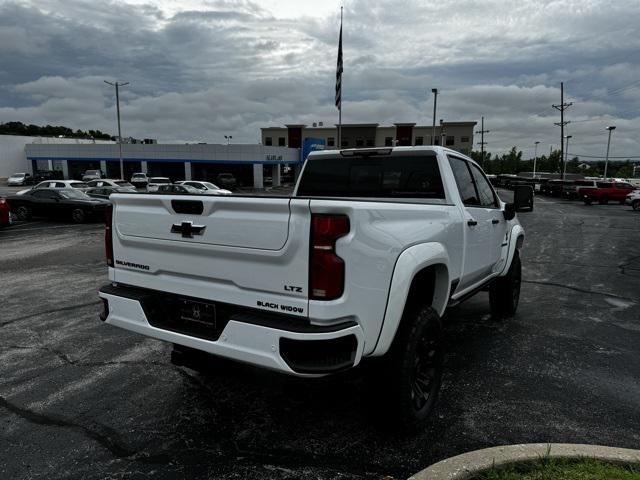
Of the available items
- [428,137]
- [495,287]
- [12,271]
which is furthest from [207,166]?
[495,287]

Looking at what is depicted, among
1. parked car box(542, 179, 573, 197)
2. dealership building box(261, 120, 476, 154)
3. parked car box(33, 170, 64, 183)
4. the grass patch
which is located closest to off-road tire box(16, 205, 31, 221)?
the grass patch

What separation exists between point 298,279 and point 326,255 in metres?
0.21

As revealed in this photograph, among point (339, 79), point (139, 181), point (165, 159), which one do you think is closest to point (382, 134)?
point (165, 159)

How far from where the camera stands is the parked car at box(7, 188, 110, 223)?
17.9 m

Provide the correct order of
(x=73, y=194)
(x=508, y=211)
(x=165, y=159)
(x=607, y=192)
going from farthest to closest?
(x=165, y=159), (x=607, y=192), (x=73, y=194), (x=508, y=211)

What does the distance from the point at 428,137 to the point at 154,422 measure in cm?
8452

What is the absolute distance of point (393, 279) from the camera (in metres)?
2.81

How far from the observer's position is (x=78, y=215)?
1794 cm

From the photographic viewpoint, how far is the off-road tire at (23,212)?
60.7 feet

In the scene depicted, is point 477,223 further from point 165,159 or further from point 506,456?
point 165,159

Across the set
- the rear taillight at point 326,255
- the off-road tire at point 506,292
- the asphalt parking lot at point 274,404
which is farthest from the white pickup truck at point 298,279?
the off-road tire at point 506,292

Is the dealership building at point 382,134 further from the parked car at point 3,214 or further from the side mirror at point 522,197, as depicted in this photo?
the side mirror at point 522,197

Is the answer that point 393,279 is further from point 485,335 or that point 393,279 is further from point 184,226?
point 485,335

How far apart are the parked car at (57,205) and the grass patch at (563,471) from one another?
17.8 meters
